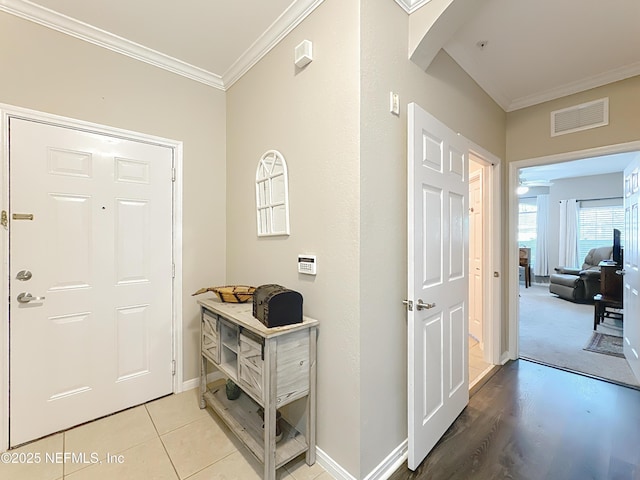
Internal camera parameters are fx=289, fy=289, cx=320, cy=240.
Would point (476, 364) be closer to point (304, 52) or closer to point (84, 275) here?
point (304, 52)

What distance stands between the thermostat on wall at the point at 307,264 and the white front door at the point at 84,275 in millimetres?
1239

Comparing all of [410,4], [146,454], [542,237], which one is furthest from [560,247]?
[146,454]

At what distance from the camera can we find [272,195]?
6.59ft

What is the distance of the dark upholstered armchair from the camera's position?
17.8 ft

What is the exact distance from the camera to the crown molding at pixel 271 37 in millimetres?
1728

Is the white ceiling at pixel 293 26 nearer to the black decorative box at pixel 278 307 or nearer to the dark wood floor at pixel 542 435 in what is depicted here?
the black decorative box at pixel 278 307

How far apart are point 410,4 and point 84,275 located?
2701mm

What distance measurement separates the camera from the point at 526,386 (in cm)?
250

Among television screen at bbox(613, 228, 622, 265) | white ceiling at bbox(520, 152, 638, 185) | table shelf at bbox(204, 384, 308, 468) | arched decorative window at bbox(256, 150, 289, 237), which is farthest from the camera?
white ceiling at bbox(520, 152, 638, 185)

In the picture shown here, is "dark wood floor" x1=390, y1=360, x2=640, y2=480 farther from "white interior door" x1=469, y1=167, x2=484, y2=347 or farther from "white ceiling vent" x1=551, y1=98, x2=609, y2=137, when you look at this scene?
"white ceiling vent" x1=551, y1=98, x2=609, y2=137

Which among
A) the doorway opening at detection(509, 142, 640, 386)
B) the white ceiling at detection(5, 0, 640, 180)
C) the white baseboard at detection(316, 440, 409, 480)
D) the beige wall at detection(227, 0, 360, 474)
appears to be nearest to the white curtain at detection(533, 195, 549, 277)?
the doorway opening at detection(509, 142, 640, 386)

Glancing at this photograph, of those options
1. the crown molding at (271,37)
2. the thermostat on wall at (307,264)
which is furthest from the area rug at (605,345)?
the crown molding at (271,37)

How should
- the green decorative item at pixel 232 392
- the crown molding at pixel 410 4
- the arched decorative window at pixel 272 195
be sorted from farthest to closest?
the green decorative item at pixel 232 392 < the arched decorative window at pixel 272 195 < the crown molding at pixel 410 4

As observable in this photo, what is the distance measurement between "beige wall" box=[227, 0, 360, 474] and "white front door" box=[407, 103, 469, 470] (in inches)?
13.5
